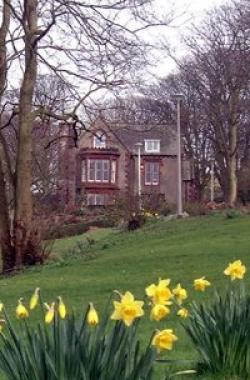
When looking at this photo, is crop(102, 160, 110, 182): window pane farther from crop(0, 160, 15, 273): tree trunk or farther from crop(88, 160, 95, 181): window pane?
crop(0, 160, 15, 273): tree trunk

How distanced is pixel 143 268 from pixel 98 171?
6581 centimetres

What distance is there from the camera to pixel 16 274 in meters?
21.5

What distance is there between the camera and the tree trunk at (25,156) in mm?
23156

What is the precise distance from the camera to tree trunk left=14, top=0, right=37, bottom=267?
912 inches

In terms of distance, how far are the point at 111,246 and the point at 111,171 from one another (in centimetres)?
5696

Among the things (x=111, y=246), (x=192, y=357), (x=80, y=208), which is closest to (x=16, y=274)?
(x=111, y=246)

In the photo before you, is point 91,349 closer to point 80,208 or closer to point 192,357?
point 192,357

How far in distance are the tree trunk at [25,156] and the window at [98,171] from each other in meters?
58.4

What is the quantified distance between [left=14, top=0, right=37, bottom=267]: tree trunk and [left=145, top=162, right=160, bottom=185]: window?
61.7 m

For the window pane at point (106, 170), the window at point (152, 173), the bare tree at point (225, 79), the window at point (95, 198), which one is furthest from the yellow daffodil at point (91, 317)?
the window at point (152, 173)

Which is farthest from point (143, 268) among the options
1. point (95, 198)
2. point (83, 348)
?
point (95, 198)

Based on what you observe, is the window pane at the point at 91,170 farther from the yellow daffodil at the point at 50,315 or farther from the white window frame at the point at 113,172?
the yellow daffodil at the point at 50,315

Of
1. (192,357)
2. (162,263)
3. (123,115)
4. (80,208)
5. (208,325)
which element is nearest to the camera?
(208,325)

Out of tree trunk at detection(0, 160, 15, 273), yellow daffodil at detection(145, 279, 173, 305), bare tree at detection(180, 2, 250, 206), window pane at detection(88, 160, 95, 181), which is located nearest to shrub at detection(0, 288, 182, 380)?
yellow daffodil at detection(145, 279, 173, 305)
